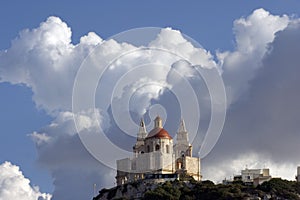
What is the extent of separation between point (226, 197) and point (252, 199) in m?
5.96

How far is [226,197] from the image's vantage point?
19850 centimetres

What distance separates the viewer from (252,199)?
199625 mm
